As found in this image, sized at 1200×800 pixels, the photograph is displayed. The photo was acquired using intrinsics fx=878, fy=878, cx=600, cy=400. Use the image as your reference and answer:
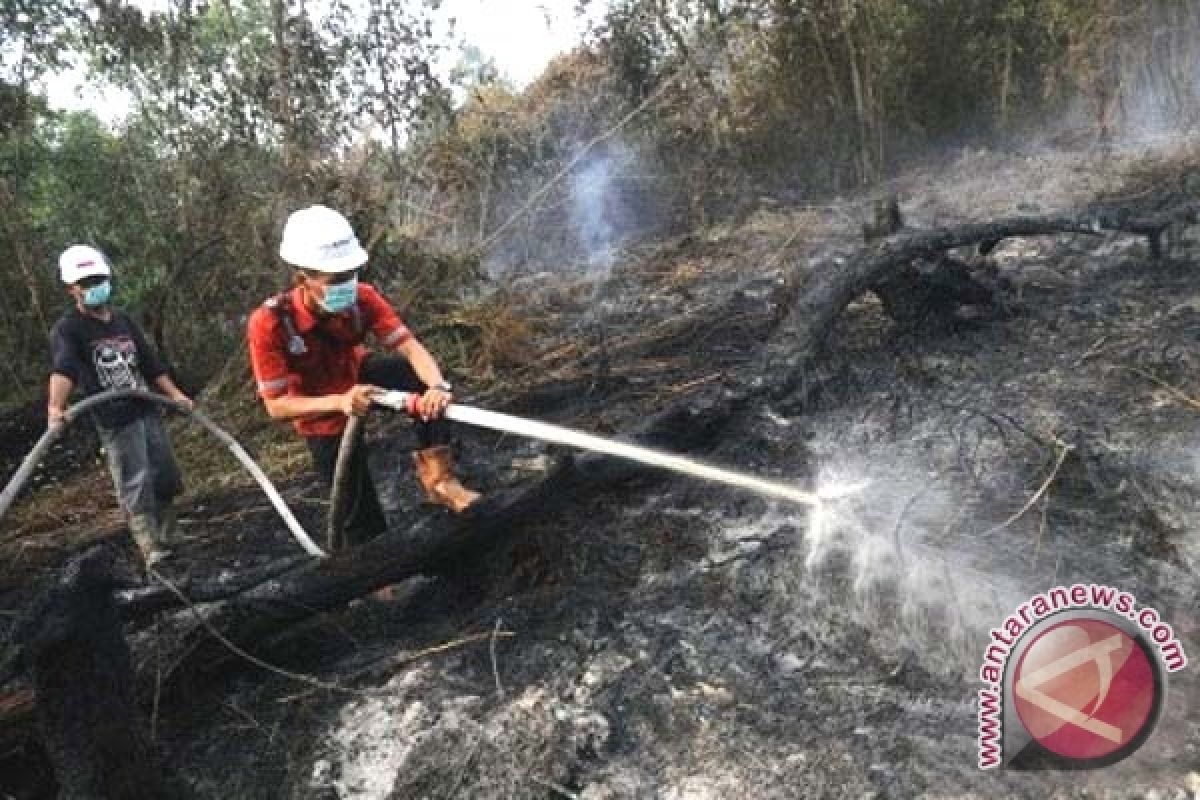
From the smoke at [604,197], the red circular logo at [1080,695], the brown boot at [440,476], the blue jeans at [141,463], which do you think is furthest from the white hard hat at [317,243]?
the smoke at [604,197]

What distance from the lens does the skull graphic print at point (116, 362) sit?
397 cm

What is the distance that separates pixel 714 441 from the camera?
432cm

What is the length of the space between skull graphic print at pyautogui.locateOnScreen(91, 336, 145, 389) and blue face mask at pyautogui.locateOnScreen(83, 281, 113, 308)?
169 millimetres

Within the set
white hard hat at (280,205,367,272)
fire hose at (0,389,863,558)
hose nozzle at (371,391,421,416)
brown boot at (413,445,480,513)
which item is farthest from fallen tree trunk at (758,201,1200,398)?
white hard hat at (280,205,367,272)

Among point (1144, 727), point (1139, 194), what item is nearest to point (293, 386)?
point (1144, 727)

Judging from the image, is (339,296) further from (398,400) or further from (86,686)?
(86,686)

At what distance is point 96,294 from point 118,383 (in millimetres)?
409

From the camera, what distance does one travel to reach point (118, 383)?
13.2ft

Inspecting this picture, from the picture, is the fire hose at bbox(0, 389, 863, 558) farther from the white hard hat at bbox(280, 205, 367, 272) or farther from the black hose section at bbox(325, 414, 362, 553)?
the white hard hat at bbox(280, 205, 367, 272)

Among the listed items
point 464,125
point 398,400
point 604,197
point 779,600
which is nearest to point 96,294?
point 398,400

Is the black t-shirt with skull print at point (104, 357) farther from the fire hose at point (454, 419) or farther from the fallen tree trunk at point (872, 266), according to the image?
the fallen tree trunk at point (872, 266)

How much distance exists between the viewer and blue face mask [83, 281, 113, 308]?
391 cm

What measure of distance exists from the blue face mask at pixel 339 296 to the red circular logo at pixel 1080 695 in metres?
2.48

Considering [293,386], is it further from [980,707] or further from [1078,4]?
[1078,4]
